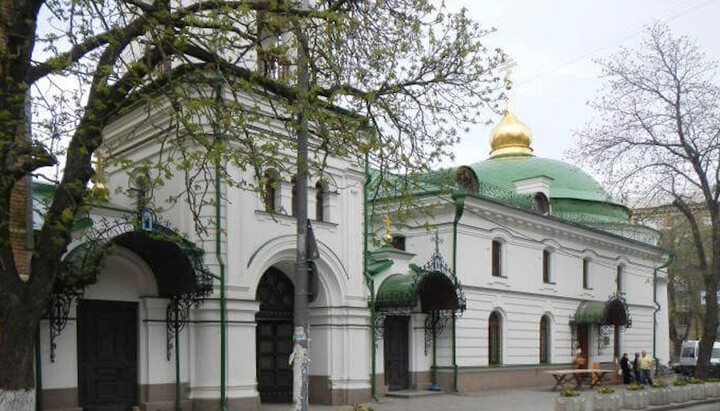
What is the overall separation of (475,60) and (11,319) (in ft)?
24.0

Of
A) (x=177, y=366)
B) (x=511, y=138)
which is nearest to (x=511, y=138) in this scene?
(x=511, y=138)

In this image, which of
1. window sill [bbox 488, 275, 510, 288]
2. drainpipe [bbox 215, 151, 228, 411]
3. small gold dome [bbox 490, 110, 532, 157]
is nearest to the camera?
drainpipe [bbox 215, 151, 228, 411]

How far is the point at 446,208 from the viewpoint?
22.3m

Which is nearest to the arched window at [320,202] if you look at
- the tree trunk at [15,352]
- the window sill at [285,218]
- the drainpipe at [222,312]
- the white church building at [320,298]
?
the white church building at [320,298]

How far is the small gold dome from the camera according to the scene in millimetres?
35031

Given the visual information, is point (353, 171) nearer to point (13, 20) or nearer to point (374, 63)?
point (374, 63)

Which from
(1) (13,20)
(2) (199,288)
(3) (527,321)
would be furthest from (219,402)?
(3) (527,321)

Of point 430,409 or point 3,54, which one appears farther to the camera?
point 430,409

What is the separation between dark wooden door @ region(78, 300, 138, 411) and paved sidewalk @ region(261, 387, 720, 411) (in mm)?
3150

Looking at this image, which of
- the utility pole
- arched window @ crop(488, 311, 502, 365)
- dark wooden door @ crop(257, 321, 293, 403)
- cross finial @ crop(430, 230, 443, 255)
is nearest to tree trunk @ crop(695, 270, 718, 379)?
arched window @ crop(488, 311, 502, 365)

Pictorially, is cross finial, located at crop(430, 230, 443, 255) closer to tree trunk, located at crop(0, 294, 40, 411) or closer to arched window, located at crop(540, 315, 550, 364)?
arched window, located at crop(540, 315, 550, 364)

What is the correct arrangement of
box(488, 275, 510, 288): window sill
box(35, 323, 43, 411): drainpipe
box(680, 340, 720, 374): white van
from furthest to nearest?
1. box(680, 340, 720, 374): white van
2. box(488, 275, 510, 288): window sill
3. box(35, 323, 43, 411): drainpipe

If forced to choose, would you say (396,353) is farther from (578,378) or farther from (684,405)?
(684,405)

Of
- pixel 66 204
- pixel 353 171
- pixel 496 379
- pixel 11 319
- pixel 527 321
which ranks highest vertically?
pixel 353 171
